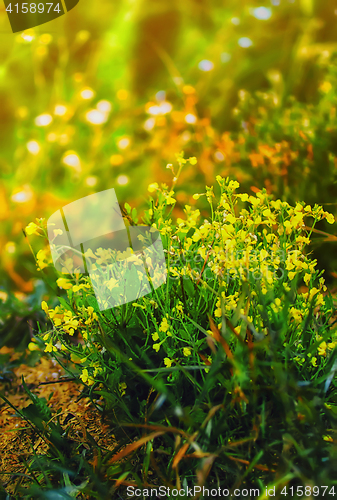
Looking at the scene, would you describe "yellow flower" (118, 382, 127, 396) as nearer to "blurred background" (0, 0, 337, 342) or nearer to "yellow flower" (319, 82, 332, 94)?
"blurred background" (0, 0, 337, 342)

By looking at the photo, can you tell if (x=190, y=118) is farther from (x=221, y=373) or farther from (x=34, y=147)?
(x=221, y=373)

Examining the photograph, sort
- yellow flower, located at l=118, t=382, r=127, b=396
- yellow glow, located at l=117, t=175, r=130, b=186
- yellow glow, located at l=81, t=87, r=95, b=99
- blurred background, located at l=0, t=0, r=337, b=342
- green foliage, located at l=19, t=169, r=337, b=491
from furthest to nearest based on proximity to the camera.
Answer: yellow glow, located at l=81, t=87, r=95, b=99 < yellow glow, located at l=117, t=175, r=130, b=186 < blurred background, located at l=0, t=0, r=337, b=342 < yellow flower, located at l=118, t=382, r=127, b=396 < green foliage, located at l=19, t=169, r=337, b=491

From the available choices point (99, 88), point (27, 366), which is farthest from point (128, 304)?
point (99, 88)

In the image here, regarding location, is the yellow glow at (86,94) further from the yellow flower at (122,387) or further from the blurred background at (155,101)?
the yellow flower at (122,387)

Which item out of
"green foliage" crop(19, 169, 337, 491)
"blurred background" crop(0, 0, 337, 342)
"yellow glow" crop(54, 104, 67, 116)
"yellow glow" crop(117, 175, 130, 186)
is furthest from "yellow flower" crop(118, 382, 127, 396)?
"yellow glow" crop(54, 104, 67, 116)

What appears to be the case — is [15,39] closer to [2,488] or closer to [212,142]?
[212,142]

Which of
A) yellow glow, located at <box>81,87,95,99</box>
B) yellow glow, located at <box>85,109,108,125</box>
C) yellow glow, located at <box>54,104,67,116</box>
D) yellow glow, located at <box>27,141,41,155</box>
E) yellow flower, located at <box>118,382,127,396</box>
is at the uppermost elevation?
yellow glow, located at <box>81,87,95,99</box>

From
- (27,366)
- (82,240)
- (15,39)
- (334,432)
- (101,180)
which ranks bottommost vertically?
(27,366)

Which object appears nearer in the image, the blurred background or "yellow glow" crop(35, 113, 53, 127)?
the blurred background

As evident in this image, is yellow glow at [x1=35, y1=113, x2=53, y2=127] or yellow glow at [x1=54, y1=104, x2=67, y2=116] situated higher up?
yellow glow at [x1=54, y1=104, x2=67, y2=116]
